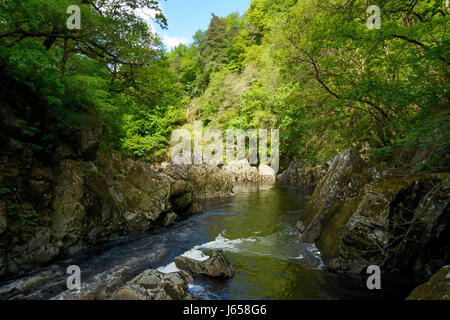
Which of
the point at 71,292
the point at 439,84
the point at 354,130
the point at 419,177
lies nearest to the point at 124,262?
Result: the point at 71,292

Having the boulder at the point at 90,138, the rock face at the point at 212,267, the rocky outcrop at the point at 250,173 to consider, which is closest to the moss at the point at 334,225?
the rock face at the point at 212,267

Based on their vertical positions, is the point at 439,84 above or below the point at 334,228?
above

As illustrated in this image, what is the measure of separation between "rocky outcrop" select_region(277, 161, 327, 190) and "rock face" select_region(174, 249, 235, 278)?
20258 mm

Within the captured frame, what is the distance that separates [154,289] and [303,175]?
2517 centimetres

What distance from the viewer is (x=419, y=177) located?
266 inches

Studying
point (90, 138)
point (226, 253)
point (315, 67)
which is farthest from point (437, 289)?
point (90, 138)

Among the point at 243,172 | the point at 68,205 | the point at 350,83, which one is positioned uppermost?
the point at 350,83

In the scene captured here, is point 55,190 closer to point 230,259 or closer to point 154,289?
point 154,289

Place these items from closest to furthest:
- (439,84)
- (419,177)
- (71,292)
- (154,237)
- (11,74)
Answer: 1. (71,292)
2. (439,84)
3. (419,177)
4. (11,74)
5. (154,237)

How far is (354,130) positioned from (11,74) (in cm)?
1336

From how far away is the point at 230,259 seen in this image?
8.27m

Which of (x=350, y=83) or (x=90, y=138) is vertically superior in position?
(x=350, y=83)

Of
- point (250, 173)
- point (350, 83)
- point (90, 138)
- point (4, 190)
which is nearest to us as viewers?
point (4, 190)
